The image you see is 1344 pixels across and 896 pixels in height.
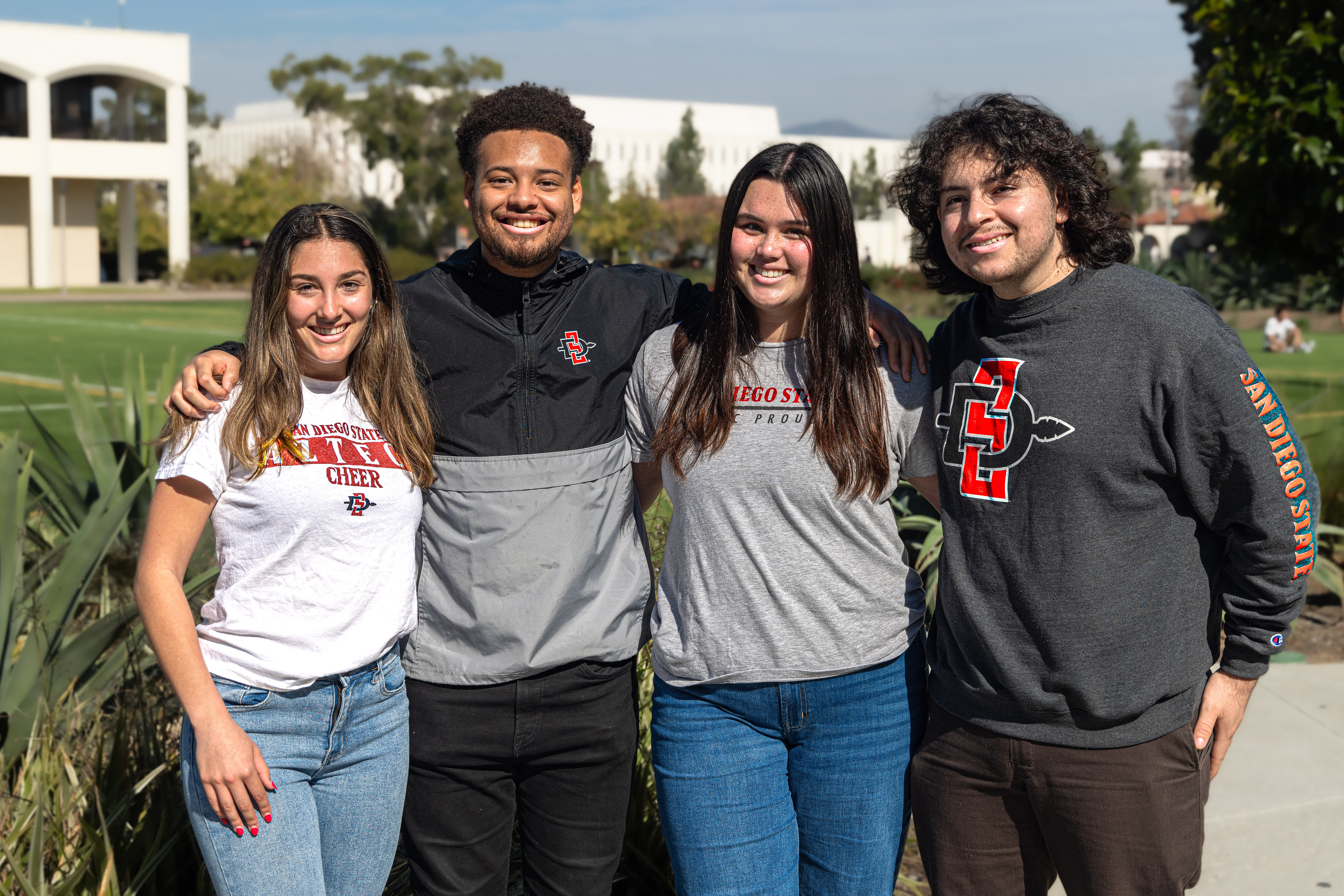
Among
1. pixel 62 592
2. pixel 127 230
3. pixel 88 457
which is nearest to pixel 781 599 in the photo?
pixel 62 592

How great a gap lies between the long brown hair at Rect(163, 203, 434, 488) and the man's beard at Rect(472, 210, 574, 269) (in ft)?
0.77

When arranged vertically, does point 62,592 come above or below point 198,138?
below

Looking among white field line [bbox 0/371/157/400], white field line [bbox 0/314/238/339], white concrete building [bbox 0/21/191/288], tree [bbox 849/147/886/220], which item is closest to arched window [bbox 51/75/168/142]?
white concrete building [bbox 0/21/191/288]

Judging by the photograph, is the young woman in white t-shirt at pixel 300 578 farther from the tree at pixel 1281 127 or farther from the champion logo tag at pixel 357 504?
the tree at pixel 1281 127

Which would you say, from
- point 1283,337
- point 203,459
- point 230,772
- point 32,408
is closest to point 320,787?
point 230,772

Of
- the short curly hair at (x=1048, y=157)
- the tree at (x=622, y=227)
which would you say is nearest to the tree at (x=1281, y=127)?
the short curly hair at (x=1048, y=157)

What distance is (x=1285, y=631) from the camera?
2273 millimetres

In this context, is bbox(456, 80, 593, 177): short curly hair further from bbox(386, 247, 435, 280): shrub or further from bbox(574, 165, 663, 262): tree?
bbox(574, 165, 663, 262): tree

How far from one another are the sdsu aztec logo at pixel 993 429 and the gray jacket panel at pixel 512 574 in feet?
Answer: 2.53

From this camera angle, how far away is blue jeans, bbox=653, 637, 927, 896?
8.04 feet

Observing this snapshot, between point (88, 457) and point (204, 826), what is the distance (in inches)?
142

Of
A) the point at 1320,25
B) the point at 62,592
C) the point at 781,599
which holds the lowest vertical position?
the point at 62,592

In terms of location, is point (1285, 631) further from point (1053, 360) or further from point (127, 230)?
point (127, 230)

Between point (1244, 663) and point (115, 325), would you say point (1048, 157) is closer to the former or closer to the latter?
point (1244, 663)
